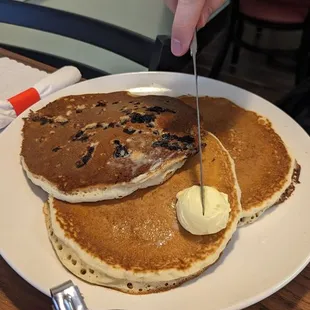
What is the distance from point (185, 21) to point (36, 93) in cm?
50

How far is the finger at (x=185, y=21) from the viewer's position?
0.91 meters

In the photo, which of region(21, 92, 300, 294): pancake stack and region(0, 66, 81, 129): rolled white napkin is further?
Result: region(0, 66, 81, 129): rolled white napkin

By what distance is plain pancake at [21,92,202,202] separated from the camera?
895 millimetres

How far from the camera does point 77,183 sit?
0.90 meters

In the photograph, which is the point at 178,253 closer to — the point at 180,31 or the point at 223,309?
the point at 223,309

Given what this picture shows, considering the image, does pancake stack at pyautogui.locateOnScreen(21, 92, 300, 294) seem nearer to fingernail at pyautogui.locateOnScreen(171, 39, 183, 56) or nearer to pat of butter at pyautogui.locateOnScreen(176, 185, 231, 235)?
pat of butter at pyautogui.locateOnScreen(176, 185, 231, 235)

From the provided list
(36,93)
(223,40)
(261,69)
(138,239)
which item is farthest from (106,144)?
(261,69)

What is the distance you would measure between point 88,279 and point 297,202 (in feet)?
1.47

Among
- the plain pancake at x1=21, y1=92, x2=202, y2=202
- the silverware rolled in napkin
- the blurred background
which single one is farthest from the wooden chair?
the silverware rolled in napkin

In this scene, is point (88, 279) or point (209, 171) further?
point (209, 171)

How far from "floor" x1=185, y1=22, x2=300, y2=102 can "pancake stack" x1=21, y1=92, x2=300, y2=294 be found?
1905 millimetres

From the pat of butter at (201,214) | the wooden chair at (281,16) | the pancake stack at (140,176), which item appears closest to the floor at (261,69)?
the wooden chair at (281,16)

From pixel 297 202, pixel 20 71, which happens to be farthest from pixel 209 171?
pixel 20 71

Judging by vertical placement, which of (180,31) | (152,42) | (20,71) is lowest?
(20,71)
